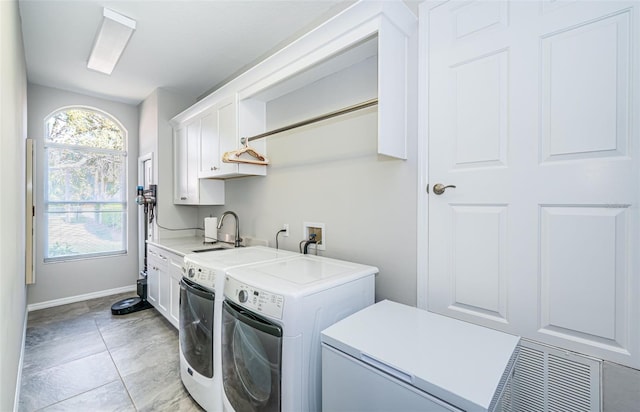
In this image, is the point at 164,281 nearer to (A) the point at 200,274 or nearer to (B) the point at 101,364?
(B) the point at 101,364

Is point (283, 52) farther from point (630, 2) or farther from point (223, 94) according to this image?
point (630, 2)

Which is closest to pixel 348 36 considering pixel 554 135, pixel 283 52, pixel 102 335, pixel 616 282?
pixel 283 52

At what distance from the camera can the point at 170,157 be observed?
3873 millimetres

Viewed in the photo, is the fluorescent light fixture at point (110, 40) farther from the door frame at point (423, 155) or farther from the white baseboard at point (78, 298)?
the white baseboard at point (78, 298)

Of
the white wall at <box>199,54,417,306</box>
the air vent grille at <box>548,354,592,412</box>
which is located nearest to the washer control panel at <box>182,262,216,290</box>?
the white wall at <box>199,54,417,306</box>

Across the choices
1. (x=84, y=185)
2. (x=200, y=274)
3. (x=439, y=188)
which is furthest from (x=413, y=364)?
(x=84, y=185)

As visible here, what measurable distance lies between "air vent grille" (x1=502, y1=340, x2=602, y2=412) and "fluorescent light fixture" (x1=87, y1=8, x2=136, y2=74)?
3379 mm

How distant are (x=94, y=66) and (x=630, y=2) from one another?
13.7 ft

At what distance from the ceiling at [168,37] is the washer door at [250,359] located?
2169mm

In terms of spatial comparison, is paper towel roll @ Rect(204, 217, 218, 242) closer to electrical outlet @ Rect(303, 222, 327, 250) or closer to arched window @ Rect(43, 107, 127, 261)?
electrical outlet @ Rect(303, 222, 327, 250)

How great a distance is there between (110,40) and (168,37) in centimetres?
54

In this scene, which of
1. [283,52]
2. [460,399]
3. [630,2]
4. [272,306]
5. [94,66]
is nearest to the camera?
[460,399]

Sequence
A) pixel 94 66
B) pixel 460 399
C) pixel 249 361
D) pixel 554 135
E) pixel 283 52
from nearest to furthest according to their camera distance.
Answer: pixel 460 399 → pixel 554 135 → pixel 249 361 → pixel 283 52 → pixel 94 66

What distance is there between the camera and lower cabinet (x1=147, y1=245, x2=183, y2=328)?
9.32 ft
